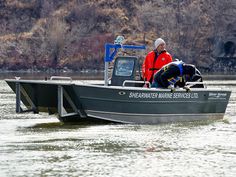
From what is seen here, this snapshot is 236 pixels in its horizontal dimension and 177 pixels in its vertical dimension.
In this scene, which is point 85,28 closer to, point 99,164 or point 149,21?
point 149,21

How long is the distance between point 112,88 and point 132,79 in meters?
1.57

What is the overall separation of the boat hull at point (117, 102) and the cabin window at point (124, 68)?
1.24m

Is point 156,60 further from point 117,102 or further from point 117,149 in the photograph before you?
point 117,149

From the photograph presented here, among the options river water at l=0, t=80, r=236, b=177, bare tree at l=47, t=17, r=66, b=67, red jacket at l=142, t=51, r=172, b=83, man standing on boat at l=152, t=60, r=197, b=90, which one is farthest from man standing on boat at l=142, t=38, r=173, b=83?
bare tree at l=47, t=17, r=66, b=67

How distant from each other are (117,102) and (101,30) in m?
70.2

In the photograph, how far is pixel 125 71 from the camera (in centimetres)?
2066

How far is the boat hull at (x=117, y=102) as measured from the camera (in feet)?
62.7

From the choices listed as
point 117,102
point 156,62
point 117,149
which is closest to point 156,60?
point 156,62

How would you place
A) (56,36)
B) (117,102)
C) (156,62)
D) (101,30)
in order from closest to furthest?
(117,102)
(156,62)
(56,36)
(101,30)

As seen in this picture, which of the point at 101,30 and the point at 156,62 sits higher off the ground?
the point at 101,30

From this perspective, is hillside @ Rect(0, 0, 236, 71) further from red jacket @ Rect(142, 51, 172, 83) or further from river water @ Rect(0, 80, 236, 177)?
river water @ Rect(0, 80, 236, 177)

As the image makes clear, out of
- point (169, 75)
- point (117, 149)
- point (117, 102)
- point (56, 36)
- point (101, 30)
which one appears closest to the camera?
point (117, 149)

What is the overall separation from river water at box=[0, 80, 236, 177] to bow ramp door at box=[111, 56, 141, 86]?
1609 millimetres

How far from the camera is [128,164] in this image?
13273mm
